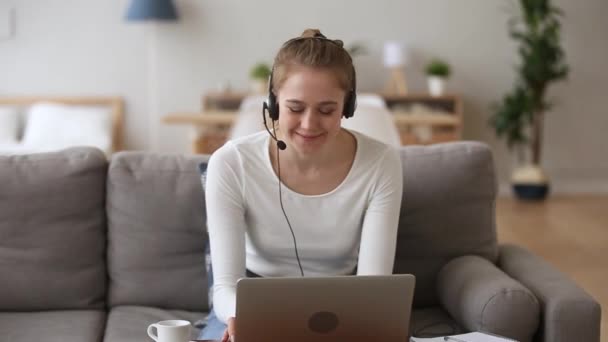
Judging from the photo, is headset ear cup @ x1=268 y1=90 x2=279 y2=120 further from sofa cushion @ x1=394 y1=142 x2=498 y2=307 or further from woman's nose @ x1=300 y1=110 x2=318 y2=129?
sofa cushion @ x1=394 y1=142 x2=498 y2=307

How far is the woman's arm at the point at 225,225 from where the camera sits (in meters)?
2.10

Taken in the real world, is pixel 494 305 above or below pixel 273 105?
below

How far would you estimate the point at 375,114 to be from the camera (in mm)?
4062

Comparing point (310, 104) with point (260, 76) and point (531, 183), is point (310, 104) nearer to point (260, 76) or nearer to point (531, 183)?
point (260, 76)

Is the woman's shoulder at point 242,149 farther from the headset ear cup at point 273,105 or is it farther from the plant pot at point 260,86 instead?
the plant pot at point 260,86

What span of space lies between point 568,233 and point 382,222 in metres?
3.40

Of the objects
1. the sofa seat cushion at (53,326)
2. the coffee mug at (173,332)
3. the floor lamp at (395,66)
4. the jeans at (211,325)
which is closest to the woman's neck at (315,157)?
the jeans at (211,325)

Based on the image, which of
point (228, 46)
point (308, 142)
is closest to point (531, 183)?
point (228, 46)

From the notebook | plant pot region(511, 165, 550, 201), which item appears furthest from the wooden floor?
the notebook

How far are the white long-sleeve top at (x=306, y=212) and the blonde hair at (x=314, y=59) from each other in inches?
8.3

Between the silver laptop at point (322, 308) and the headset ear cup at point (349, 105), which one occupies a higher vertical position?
the headset ear cup at point (349, 105)

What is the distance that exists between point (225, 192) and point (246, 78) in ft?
15.5

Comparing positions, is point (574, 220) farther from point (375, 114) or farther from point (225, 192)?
point (225, 192)

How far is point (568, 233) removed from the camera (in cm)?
527
